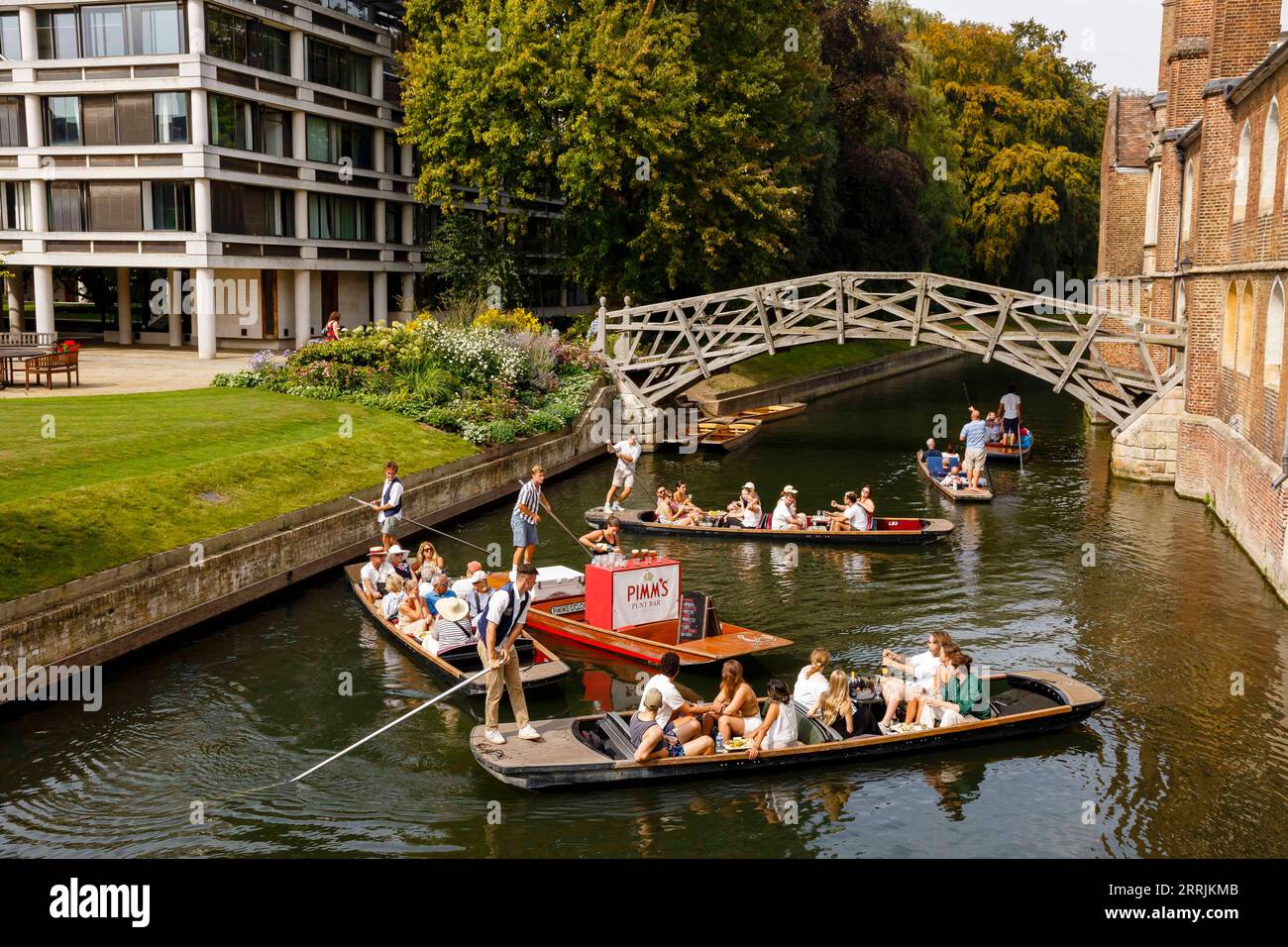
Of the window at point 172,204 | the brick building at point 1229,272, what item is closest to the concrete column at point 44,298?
the window at point 172,204

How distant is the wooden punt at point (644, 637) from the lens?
1538cm

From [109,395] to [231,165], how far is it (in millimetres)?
14488

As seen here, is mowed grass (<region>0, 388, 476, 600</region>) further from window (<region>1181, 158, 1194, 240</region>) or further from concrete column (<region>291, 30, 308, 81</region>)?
window (<region>1181, 158, 1194, 240</region>)

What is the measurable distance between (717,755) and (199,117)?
31596mm

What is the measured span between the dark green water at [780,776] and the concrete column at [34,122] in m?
26.5

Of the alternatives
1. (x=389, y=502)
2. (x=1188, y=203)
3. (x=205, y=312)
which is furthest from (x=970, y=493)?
(x=205, y=312)

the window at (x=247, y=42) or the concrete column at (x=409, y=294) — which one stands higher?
the window at (x=247, y=42)

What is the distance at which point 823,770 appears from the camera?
12.5 m

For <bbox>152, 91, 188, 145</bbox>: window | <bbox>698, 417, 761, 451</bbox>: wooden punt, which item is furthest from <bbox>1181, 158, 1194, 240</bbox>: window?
<bbox>152, 91, 188, 145</bbox>: window

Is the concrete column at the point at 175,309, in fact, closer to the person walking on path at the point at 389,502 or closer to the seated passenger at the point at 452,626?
the person walking on path at the point at 389,502

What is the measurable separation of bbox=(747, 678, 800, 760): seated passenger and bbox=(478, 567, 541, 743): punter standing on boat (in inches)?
86.4

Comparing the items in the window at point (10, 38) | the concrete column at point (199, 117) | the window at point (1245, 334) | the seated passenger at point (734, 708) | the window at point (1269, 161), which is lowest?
the seated passenger at point (734, 708)

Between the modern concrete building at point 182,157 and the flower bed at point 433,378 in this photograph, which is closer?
the flower bed at point 433,378

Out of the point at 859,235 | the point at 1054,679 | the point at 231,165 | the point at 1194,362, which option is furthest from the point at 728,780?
the point at 859,235
